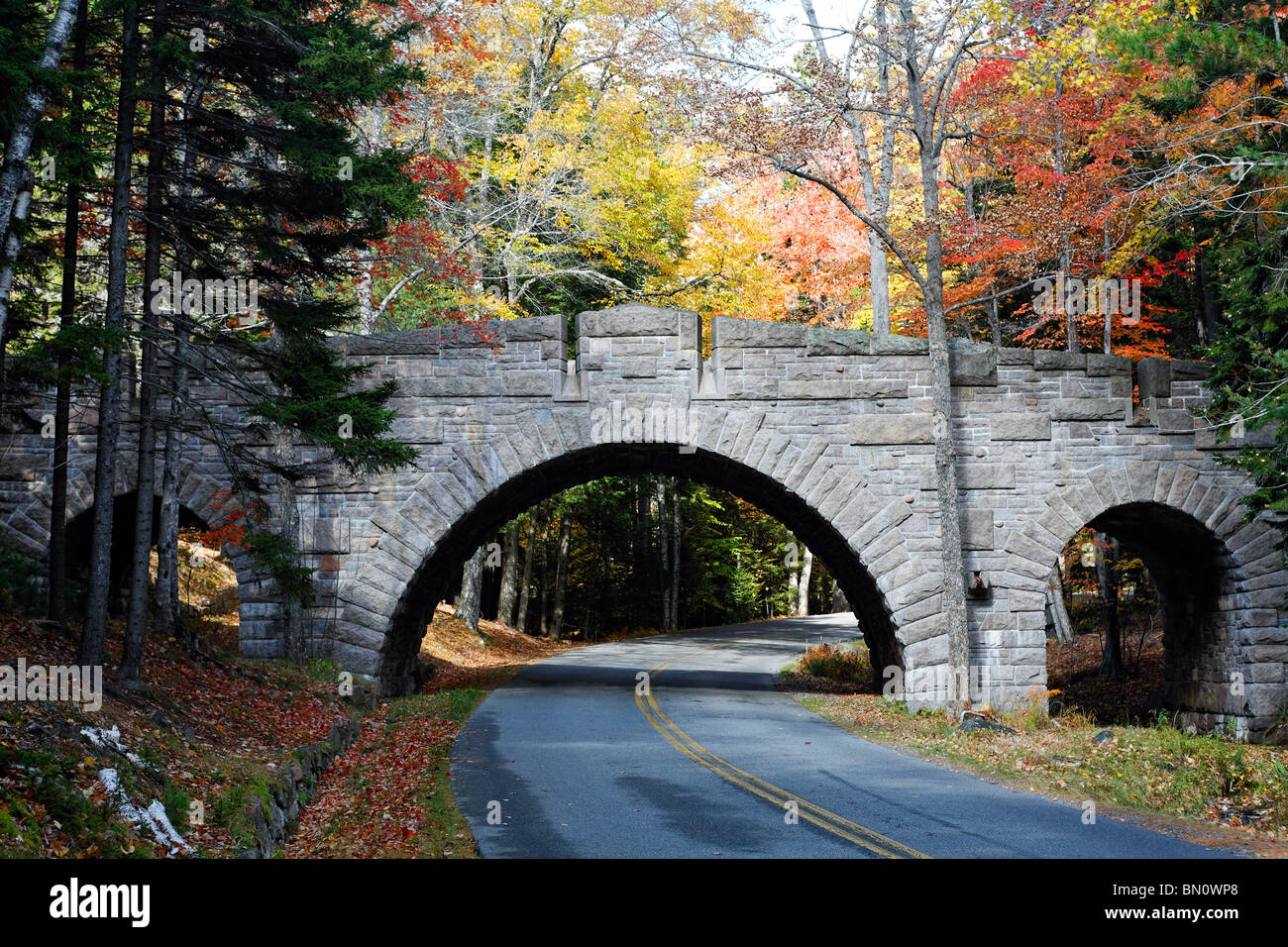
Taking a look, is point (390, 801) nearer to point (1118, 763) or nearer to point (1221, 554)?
point (1118, 763)

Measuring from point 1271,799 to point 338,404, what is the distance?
9576mm

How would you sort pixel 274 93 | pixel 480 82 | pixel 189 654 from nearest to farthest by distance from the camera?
pixel 274 93
pixel 189 654
pixel 480 82

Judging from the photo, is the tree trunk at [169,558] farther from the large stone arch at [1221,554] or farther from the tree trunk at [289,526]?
the large stone arch at [1221,554]

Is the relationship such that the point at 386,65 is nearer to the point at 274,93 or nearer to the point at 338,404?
the point at 274,93

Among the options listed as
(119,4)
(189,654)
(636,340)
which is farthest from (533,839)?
(636,340)

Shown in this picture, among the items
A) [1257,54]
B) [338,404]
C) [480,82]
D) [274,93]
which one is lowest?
[338,404]

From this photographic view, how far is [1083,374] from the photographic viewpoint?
1620 cm

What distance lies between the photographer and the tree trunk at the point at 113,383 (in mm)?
9383

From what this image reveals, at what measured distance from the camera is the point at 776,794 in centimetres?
929
